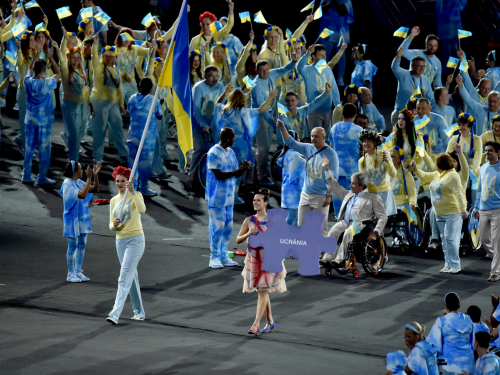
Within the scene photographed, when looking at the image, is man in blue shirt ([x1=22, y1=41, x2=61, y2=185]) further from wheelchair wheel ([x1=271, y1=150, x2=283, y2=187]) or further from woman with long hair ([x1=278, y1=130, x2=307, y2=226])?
woman with long hair ([x1=278, y1=130, x2=307, y2=226])

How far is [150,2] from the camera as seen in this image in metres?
24.6

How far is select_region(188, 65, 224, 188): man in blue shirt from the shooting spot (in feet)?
49.7

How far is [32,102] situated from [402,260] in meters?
7.05

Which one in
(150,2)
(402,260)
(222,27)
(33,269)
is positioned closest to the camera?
(33,269)

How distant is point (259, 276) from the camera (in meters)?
9.42

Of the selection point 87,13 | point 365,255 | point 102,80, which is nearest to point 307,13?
point 87,13

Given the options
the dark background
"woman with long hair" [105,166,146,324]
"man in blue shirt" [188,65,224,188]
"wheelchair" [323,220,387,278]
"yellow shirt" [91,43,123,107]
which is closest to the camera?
"woman with long hair" [105,166,146,324]

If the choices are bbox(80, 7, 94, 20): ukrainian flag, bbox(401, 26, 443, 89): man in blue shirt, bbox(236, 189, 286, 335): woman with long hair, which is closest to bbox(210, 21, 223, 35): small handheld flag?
bbox(80, 7, 94, 20): ukrainian flag

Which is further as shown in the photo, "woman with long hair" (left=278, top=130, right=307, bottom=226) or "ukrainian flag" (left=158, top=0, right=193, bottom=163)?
"woman with long hair" (left=278, top=130, right=307, bottom=226)

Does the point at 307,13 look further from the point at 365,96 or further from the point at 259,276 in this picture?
the point at 259,276

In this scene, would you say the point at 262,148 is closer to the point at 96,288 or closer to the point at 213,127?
the point at 213,127

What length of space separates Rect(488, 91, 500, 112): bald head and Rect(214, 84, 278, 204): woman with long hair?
3965 mm

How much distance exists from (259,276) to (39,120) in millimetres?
7769

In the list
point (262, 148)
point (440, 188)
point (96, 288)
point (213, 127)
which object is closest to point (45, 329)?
point (96, 288)
